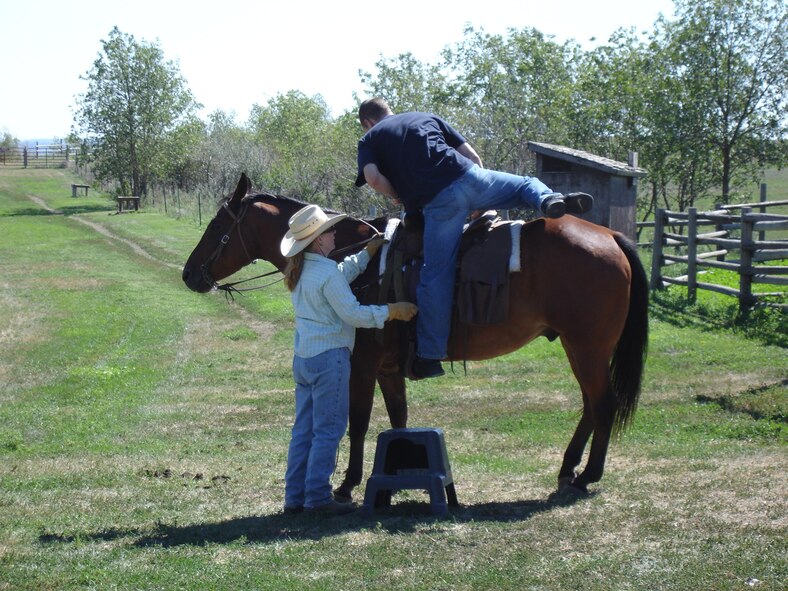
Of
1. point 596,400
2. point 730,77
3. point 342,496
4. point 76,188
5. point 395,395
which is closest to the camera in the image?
point 596,400

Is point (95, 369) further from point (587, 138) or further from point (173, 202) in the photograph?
point (173, 202)

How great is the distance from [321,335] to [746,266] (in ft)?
32.6

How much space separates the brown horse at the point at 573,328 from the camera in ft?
A: 21.0

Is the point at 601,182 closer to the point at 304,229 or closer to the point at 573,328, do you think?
the point at 573,328

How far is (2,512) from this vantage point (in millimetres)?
6512

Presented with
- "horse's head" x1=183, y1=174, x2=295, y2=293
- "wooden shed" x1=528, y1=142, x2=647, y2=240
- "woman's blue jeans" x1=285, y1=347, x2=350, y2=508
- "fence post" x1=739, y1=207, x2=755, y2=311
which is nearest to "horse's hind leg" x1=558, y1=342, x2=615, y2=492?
"woman's blue jeans" x1=285, y1=347, x2=350, y2=508

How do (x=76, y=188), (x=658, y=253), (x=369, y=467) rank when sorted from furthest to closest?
(x=76, y=188)
(x=658, y=253)
(x=369, y=467)

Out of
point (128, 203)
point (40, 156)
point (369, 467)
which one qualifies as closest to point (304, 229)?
point (369, 467)

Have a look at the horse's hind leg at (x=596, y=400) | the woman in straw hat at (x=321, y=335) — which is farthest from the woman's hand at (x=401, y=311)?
the horse's hind leg at (x=596, y=400)

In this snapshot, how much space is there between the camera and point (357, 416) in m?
6.59

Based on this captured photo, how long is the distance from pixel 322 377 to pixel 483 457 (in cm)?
229

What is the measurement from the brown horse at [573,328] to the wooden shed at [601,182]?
34.7ft

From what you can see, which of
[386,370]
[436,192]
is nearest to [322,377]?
[386,370]

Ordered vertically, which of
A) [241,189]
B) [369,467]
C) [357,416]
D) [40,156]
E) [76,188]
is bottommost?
[369,467]
